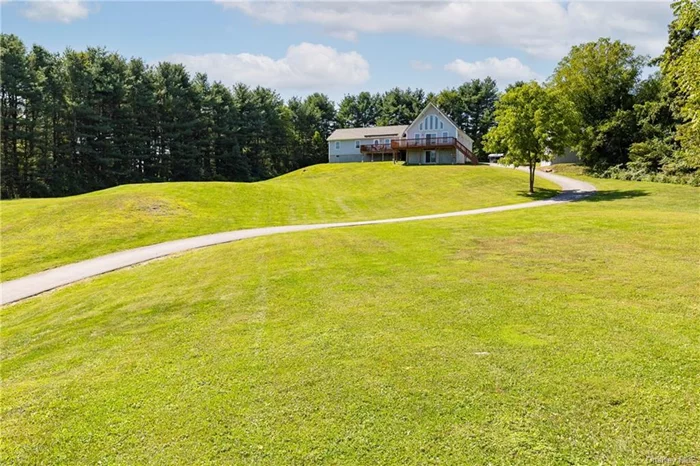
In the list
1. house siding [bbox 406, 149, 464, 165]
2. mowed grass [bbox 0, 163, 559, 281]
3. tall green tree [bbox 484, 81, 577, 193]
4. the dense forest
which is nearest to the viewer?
mowed grass [bbox 0, 163, 559, 281]

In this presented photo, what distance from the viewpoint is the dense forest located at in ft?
123

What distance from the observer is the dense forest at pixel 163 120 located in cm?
3762

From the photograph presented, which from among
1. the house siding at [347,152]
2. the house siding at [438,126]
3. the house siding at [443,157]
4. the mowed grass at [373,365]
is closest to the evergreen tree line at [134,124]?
the house siding at [347,152]

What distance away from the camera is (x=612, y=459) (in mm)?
3637

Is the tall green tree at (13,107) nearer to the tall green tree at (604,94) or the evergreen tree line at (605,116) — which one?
the evergreen tree line at (605,116)

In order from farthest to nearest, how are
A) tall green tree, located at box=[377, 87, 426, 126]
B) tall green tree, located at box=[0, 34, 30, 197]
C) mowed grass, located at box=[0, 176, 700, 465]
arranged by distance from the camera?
tall green tree, located at box=[377, 87, 426, 126]
tall green tree, located at box=[0, 34, 30, 197]
mowed grass, located at box=[0, 176, 700, 465]

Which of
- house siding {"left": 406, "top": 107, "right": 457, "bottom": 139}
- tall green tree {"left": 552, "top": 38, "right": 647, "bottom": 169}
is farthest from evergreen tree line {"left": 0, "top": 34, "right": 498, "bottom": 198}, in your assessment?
tall green tree {"left": 552, "top": 38, "right": 647, "bottom": 169}

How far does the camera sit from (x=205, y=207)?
23.9 meters

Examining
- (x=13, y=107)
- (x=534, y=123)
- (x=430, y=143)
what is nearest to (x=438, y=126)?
(x=430, y=143)

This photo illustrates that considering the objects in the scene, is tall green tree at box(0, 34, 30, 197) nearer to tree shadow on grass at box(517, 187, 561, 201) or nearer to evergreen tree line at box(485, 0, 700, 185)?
evergreen tree line at box(485, 0, 700, 185)

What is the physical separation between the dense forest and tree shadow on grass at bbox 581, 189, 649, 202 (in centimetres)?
357

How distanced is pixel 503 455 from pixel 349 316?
3716 mm

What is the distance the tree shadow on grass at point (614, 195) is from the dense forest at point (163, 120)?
3565 mm

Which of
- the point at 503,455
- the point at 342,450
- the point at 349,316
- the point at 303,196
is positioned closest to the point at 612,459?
the point at 503,455
